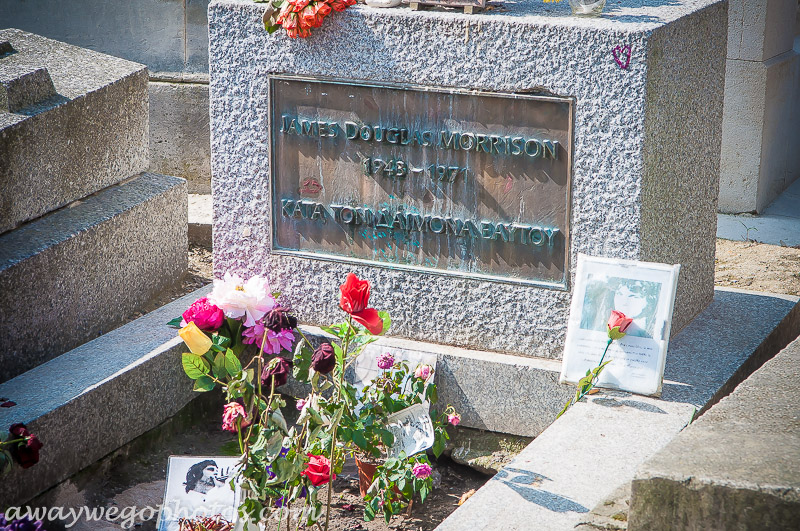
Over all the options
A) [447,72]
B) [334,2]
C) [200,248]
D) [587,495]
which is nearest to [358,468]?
[587,495]

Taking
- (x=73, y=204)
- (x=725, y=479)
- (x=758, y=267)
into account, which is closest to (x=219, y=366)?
(x=73, y=204)

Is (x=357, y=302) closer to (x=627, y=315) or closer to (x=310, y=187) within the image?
(x=627, y=315)

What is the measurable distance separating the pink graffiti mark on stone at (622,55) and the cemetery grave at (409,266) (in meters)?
0.02

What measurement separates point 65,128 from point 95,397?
1.20 metres

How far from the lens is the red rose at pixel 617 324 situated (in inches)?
108

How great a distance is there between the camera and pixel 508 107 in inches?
119

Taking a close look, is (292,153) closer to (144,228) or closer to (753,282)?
(144,228)

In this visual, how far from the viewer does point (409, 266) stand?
10.8 feet

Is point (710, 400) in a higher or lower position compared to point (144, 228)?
lower

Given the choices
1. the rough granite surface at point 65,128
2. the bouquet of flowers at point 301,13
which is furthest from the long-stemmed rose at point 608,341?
the rough granite surface at point 65,128

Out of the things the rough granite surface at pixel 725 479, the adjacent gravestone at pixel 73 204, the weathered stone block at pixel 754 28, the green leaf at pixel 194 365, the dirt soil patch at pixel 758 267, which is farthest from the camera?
the weathered stone block at pixel 754 28

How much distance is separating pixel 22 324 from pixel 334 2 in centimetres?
157

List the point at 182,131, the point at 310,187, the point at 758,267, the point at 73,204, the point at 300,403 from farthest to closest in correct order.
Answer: the point at 182,131 < the point at 758,267 < the point at 73,204 < the point at 310,187 < the point at 300,403

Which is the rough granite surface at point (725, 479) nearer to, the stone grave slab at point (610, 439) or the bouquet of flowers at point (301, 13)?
the stone grave slab at point (610, 439)
